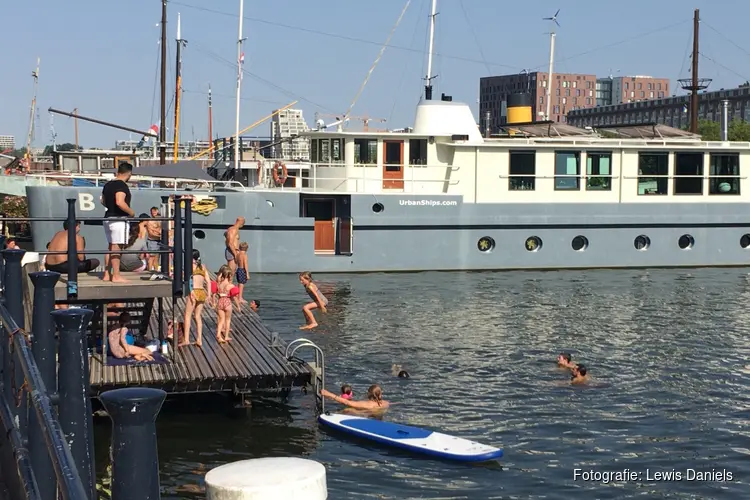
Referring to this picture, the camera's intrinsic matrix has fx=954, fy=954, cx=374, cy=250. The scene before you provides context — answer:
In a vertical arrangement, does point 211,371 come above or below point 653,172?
below

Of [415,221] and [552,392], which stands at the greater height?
[415,221]

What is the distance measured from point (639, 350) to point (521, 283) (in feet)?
29.5

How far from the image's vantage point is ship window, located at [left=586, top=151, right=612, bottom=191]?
30.7m

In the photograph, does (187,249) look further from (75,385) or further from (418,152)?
(418,152)

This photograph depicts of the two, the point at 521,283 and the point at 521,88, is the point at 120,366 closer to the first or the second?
the point at 521,283

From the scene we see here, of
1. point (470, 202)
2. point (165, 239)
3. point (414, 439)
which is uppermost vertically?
point (470, 202)

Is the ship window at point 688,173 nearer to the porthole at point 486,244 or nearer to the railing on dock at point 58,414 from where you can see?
the porthole at point 486,244

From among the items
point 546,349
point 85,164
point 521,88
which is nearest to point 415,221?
point 546,349

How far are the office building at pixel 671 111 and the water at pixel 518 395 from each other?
89.2 m

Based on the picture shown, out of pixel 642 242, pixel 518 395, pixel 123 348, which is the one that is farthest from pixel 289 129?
pixel 123 348

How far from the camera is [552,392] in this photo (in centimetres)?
1485

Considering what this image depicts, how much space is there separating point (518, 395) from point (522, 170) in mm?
16335

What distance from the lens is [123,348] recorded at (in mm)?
12812

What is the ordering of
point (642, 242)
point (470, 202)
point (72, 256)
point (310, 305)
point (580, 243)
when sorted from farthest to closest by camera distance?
point (642, 242), point (580, 243), point (470, 202), point (310, 305), point (72, 256)
